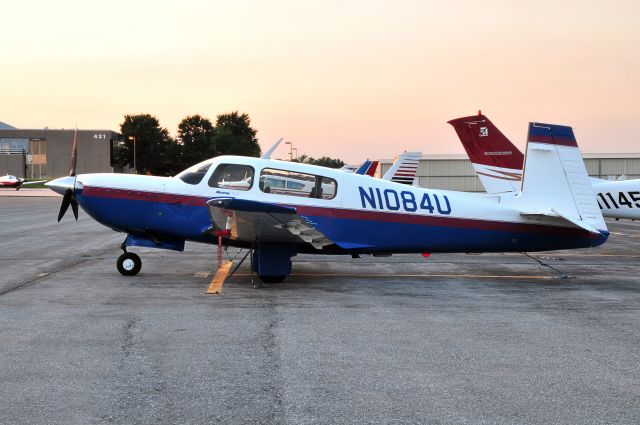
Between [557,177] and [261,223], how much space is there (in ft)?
16.7

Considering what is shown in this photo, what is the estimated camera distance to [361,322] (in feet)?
23.4

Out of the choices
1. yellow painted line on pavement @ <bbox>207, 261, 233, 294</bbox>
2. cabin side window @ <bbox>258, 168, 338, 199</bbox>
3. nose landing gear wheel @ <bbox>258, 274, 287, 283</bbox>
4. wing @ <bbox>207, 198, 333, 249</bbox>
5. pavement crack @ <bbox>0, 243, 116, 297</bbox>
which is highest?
cabin side window @ <bbox>258, 168, 338, 199</bbox>

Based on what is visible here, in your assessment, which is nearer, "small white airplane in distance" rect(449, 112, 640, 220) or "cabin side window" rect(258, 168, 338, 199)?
"cabin side window" rect(258, 168, 338, 199)

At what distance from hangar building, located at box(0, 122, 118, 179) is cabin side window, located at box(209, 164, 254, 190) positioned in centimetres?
10093

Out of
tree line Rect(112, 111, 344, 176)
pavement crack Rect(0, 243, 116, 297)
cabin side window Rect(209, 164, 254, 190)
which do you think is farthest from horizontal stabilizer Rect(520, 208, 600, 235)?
tree line Rect(112, 111, 344, 176)

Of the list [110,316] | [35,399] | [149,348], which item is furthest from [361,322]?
[35,399]

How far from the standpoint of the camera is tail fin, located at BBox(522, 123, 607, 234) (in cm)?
1031

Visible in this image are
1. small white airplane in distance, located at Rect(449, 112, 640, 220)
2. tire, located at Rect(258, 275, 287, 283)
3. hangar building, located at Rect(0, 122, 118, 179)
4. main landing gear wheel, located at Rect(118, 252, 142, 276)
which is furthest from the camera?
hangar building, located at Rect(0, 122, 118, 179)

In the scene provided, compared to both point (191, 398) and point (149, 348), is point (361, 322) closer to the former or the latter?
point (149, 348)

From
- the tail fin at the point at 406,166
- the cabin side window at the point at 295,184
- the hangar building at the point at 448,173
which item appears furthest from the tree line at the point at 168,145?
the cabin side window at the point at 295,184

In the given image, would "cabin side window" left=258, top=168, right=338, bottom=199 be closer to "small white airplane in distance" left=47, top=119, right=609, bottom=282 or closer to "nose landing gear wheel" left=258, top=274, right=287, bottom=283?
"small white airplane in distance" left=47, top=119, right=609, bottom=282

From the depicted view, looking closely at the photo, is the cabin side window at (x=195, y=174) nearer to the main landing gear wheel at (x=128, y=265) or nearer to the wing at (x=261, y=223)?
the wing at (x=261, y=223)

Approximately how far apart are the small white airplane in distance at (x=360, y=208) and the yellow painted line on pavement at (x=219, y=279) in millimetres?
632

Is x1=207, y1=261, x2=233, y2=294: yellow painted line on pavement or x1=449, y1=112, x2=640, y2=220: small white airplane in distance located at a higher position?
x1=449, y1=112, x2=640, y2=220: small white airplane in distance
